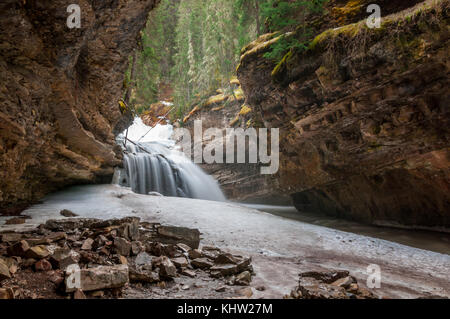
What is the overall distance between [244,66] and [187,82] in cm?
2027

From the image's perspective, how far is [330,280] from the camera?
118 inches

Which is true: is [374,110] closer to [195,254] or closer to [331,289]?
[331,289]

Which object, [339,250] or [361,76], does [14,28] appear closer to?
[339,250]

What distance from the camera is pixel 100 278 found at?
242cm

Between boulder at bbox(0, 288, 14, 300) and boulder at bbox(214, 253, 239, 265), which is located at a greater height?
boulder at bbox(0, 288, 14, 300)

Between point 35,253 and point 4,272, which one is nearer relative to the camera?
point 4,272

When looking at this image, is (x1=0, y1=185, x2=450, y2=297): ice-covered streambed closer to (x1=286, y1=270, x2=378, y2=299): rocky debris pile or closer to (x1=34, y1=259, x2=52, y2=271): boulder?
(x1=286, y1=270, x2=378, y2=299): rocky debris pile

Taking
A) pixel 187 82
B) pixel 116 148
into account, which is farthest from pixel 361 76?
pixel 187 82

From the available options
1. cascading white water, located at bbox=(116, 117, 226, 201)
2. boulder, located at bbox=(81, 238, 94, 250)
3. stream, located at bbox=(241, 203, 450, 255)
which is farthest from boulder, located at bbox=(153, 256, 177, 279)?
cascading white water, located at bbox=(116, 117, 226, 201)

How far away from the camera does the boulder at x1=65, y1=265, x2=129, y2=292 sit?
2350mm

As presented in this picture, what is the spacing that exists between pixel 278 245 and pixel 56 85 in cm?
698

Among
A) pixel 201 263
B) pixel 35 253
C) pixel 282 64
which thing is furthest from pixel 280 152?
pixel 35 253

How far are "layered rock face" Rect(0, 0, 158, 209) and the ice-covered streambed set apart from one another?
1305 mm

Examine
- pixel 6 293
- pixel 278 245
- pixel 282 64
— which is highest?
pixel 282 64
